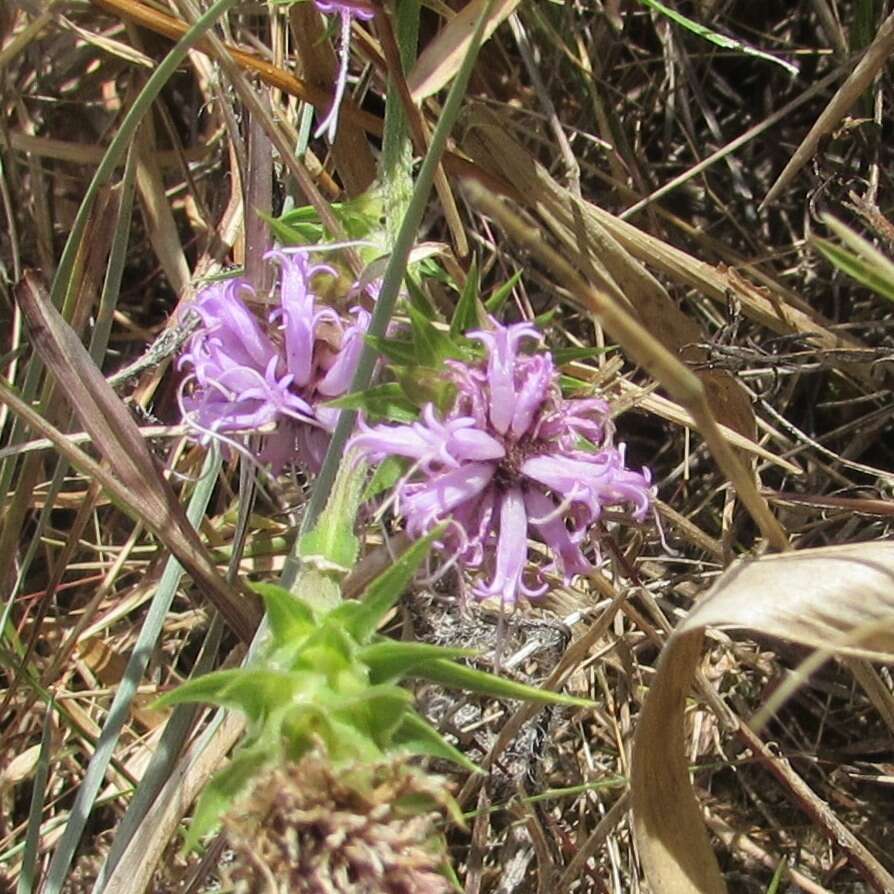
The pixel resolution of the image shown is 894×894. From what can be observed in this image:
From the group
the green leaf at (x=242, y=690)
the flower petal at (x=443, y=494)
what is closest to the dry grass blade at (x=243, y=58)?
the flower petal at (x=443, y=494)

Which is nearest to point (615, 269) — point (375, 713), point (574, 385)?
point (574, 385)

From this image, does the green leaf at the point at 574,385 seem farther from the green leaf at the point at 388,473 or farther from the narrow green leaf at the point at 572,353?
the green leaf at the point at 388,473

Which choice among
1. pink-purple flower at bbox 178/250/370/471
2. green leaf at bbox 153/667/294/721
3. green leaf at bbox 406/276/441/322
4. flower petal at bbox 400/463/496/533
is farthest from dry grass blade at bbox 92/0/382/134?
green leaf at bbox 153/667/294/721

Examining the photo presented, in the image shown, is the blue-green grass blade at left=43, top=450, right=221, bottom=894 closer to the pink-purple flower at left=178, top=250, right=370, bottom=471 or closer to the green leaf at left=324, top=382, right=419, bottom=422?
the pink-purple flower at left=178, top=250, right=370, bottom=471

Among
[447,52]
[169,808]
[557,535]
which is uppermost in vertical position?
[447,52]

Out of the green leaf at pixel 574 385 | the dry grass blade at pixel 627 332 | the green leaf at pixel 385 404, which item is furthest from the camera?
the green leaf at pixel 574 385

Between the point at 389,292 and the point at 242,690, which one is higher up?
the point at 389,292

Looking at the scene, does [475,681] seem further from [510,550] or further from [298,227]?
[298,227]

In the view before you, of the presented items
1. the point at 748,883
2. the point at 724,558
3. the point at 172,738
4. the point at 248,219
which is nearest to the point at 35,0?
the point at 248,219
